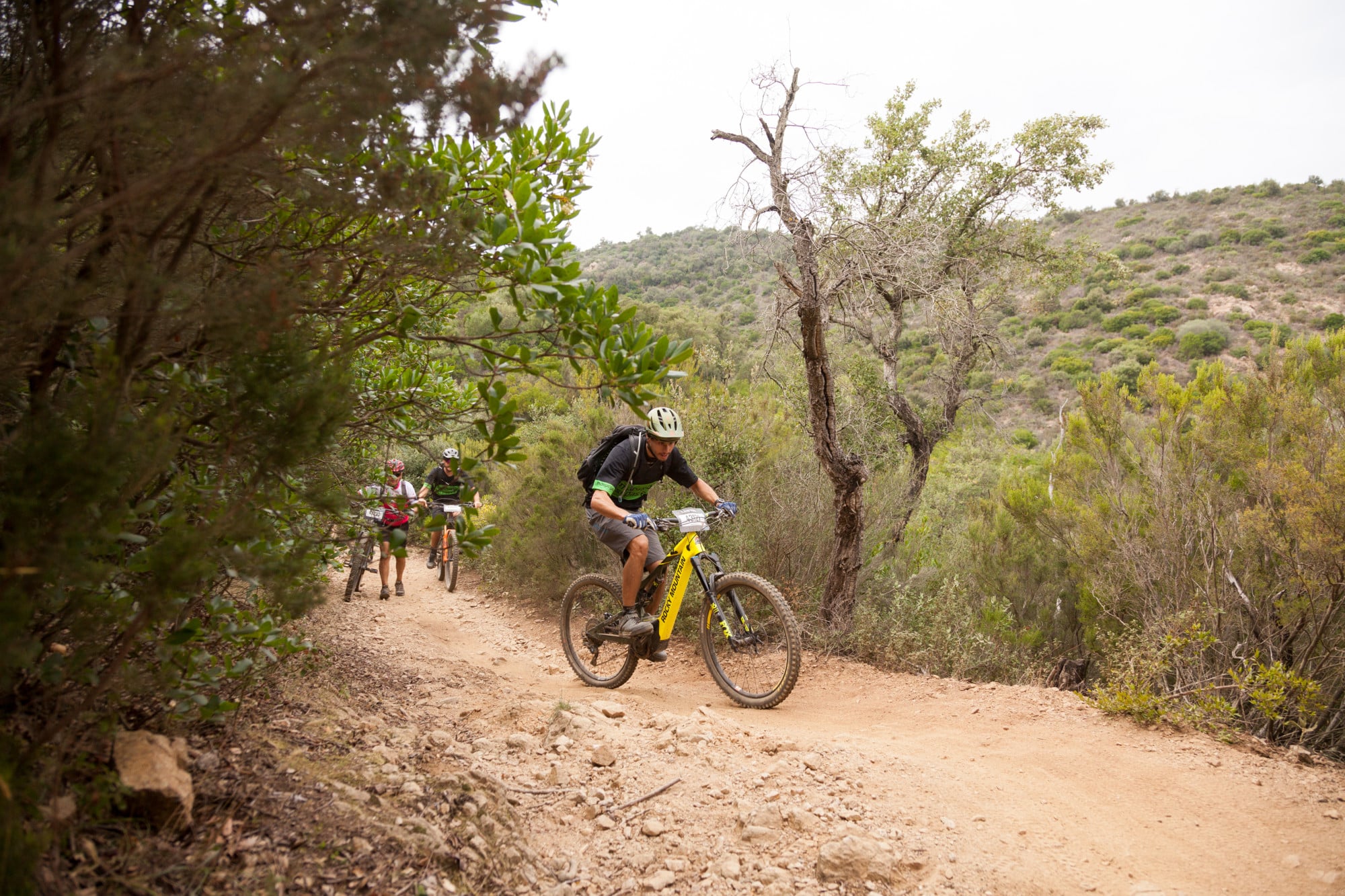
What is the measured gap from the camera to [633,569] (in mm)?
5520

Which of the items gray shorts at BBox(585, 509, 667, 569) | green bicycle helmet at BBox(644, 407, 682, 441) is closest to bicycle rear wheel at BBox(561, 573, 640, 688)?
gray shorts at BBox(585, 509, 667, 569)

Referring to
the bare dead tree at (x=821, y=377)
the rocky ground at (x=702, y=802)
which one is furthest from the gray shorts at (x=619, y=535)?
the bare dead tree at (x=821, y=377)

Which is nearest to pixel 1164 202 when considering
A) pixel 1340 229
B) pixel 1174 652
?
pixel 1340 229

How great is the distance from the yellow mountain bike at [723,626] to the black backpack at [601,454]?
0.61 metres

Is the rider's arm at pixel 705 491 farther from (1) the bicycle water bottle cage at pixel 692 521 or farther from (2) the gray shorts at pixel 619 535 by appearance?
(2) the gray shorts at pixel 619 535

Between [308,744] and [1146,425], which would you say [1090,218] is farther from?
[308,744]

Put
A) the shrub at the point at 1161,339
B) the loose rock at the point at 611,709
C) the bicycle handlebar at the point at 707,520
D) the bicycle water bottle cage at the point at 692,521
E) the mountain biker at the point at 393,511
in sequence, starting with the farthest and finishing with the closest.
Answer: the shrub at the point at 1161,339, the bicycle handlebar at the point at 707,520, the bicycle water bottle cage at the point at 692,521, the loose rock at the point at 611,709, the mountain biker at the point at 393,511

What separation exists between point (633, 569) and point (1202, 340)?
102ft

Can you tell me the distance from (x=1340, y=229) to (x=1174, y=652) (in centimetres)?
Answer: 4275

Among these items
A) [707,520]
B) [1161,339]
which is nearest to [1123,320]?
[1161,339]

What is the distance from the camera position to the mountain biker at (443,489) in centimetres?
297

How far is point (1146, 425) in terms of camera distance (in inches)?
313

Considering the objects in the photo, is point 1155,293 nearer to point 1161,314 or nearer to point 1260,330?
point 1161,314

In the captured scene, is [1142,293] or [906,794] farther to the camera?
[1142,293]
